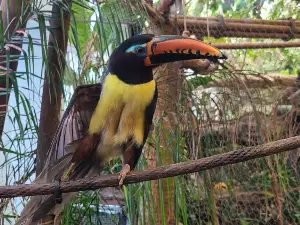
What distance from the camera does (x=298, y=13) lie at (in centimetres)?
250

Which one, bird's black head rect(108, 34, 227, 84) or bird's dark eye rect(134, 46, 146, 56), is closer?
bird's black head rect(108, 34, 227, 84)

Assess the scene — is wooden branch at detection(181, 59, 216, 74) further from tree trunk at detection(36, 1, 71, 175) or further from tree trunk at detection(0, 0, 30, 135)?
tree trunk at detection(0, 0, 30, 135)

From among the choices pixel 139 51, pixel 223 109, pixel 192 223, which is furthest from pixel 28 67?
pixel 192 223

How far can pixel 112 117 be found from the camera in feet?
4.27

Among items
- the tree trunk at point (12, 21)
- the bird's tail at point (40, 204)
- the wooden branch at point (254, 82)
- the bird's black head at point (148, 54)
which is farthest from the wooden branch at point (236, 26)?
the bird's tail at point (40, 204)

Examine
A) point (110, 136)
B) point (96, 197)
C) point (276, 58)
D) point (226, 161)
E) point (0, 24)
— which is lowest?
point (96, 197)

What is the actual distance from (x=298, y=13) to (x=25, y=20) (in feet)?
6.07

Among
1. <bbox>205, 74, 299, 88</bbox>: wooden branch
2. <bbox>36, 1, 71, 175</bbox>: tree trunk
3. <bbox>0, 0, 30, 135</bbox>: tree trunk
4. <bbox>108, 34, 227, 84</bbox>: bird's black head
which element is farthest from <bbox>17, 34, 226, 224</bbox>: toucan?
<bbox>205, 74, 299, 88</bbox>: wooden branch

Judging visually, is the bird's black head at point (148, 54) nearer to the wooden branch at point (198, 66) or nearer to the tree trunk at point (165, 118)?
the tree trunk at point (165, 118)

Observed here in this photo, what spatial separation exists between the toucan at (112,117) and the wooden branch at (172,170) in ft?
0.82

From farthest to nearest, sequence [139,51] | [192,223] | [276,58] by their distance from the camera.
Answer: [276,58] → [192,223] → [139,51]

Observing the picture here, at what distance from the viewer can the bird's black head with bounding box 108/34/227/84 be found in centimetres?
114

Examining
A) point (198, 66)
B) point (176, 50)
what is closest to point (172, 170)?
point (176, 50)

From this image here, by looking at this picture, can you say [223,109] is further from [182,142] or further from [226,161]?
[226,161]
